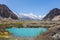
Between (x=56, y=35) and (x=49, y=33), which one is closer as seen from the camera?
(x=56, y=35)

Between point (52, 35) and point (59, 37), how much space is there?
80.7 inches

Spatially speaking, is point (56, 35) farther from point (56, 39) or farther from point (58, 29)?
point (58, 29)

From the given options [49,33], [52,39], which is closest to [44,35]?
[49,33]

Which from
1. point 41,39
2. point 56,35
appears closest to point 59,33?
point 56,35

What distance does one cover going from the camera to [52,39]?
22797 millimetres

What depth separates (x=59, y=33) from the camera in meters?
23.0

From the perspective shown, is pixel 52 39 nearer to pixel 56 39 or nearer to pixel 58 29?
pixel 56 39

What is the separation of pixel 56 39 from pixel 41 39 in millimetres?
1717

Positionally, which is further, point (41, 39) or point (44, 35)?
point (44, 35)

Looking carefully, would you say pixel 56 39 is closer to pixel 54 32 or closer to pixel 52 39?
pixel 52 39

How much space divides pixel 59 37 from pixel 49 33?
2.66 meters

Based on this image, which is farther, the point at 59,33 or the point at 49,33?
the point at 49,33

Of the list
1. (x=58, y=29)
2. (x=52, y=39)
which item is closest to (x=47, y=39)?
(x=52, y=39)

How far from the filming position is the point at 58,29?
24609 mm
